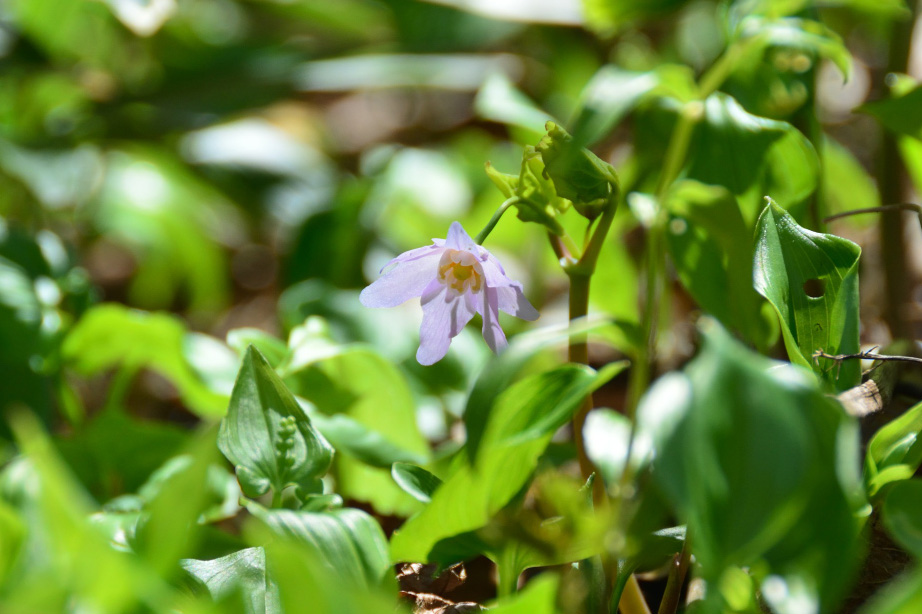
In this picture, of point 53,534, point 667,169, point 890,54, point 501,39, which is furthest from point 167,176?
point 53,534

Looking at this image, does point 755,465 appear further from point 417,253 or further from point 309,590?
point 417,253

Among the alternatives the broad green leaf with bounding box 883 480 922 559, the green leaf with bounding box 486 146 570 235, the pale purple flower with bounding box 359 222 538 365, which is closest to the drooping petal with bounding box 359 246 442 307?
the pale purple flower with bounding box 359 222 538 365

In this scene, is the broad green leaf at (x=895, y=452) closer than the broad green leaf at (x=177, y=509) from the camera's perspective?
No

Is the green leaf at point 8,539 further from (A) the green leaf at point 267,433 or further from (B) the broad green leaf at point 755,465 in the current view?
(B) the broad green leaf at point 755,465

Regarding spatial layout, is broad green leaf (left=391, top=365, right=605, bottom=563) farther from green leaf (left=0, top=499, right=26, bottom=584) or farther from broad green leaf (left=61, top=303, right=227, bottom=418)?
broad green leaf (left=61, top=303, right=227, bottom=418)

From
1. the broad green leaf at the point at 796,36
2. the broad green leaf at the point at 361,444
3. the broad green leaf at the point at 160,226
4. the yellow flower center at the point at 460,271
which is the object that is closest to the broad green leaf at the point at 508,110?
the broad green leaf at the point at 796,36

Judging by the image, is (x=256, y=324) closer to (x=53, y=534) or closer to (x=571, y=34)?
(x=571, y=34)
